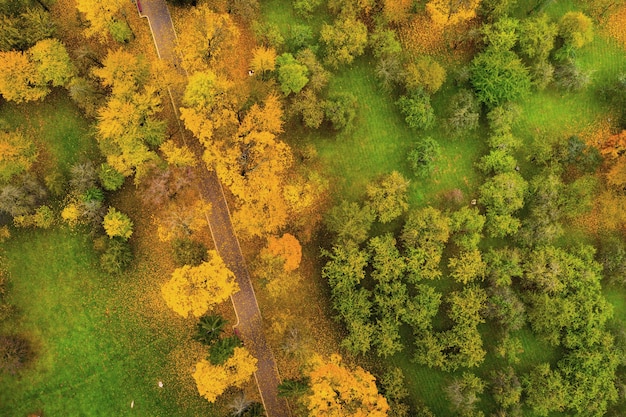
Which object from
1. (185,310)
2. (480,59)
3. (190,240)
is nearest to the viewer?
(185,310)

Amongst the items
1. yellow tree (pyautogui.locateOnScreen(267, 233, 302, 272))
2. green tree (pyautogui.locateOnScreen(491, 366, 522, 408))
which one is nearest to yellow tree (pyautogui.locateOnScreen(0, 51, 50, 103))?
yellow tree (pyautogui.locateOnScreen(267, 233, 302, 272))

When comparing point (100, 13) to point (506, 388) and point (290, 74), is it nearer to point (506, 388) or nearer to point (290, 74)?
point (290, 74)

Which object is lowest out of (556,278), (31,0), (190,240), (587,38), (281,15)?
(556,278)

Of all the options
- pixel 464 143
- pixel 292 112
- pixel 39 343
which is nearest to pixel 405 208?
pixel 464 143

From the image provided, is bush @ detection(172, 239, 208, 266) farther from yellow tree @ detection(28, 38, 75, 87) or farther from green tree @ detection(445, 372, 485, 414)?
green tree @ detection(445, 372, 485, 414)

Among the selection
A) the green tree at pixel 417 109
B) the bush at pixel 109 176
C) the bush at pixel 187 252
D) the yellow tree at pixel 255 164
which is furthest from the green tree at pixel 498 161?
the bush at pixel 109 176

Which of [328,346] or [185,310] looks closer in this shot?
[185,310]

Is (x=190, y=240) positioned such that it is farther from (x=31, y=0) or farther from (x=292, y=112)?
(x=31, y=0)
